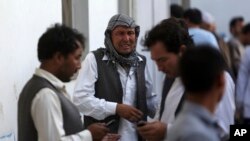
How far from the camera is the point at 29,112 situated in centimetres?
351

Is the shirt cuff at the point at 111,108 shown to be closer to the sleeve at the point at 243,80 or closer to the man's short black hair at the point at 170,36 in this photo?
the man's short black hair at the point at 170,36

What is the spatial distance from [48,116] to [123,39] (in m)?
1.47

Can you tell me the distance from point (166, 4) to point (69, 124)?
594 cm

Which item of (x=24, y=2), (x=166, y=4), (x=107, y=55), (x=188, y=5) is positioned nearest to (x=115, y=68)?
(x=107, y=55)

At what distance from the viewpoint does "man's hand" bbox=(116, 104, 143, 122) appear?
A: 4418 millimetres

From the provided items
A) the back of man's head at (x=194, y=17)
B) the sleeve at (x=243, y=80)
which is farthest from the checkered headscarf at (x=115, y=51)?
the back of man's head at (x=194, y=17)

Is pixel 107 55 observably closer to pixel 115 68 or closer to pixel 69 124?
pixel 115 68

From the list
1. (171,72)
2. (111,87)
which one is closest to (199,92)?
(171,72)

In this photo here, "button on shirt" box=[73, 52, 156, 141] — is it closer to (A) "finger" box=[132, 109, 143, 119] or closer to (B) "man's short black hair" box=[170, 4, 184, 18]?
(A) "finger" box=[132, 109, 143, 119]

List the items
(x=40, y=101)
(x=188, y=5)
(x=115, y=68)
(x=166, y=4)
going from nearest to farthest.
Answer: (x=40, y=101)
(x=115, y=68)
(x=166, y=4)
(x=188, y=5)

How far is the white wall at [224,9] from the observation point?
48.7 feet

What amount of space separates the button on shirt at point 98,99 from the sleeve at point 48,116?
1133 mm

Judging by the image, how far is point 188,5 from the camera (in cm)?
1280

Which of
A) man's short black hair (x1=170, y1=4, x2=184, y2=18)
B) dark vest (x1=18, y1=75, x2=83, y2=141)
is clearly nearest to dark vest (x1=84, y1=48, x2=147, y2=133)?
dark vest (x1=18, y1=75, x2=83, y2=141)
